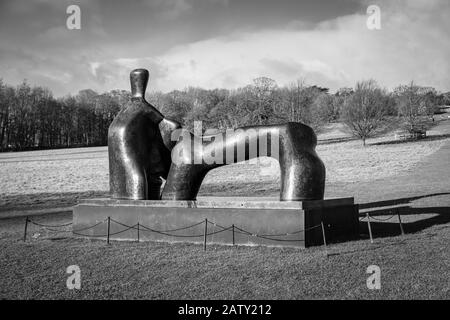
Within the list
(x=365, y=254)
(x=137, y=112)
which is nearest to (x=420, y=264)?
(x=365, y=254)

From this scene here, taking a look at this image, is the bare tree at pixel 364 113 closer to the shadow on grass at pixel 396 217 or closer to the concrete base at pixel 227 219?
the shadow on grass at pixel 396 217

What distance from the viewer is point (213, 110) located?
59.2 meters

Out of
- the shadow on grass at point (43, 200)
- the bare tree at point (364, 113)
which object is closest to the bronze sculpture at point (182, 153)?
the shadow on grass at point (43, 200)

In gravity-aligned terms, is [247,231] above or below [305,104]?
below

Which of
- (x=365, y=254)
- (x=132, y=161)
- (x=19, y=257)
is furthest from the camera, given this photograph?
(x=132, y=161)

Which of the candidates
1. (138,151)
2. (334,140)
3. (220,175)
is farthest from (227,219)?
(334,140)

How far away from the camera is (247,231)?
11469 mm

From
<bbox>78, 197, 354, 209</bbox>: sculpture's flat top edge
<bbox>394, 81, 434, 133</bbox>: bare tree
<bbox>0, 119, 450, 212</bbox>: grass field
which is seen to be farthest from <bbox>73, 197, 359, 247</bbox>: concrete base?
<bbox>394, 81, 434, 133</bbox>: bare tree

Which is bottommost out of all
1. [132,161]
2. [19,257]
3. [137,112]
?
[19,257]

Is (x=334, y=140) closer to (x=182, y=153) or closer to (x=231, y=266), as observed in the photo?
(x=182, y=153)

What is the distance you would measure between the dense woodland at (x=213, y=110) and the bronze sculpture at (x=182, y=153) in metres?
32.1

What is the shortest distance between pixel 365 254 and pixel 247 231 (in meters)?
2.75
